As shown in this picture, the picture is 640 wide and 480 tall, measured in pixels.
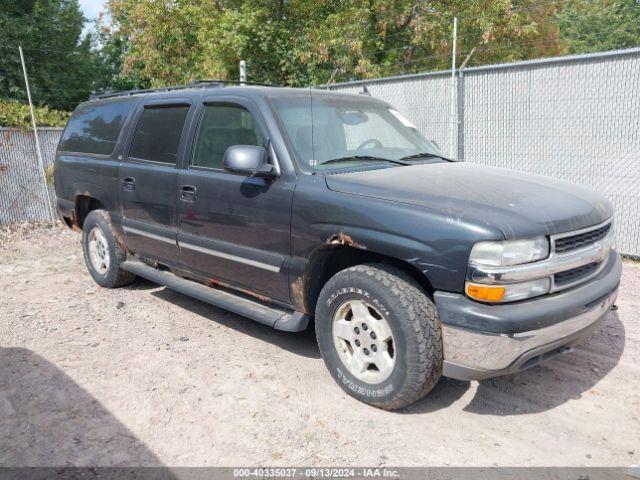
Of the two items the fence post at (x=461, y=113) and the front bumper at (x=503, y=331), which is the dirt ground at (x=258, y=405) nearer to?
the front bumper at (x=503, y=331)

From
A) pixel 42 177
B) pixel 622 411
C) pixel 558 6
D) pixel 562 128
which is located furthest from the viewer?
pixel 558 6

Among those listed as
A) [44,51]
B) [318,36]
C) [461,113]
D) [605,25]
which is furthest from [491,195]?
[605,25]

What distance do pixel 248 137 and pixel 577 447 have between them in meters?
2.88

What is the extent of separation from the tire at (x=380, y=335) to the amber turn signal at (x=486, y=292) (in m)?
0.28

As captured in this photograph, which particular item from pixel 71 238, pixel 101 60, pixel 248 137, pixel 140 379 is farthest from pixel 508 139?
pixel 101 60

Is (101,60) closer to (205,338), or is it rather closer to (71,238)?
(71,238)

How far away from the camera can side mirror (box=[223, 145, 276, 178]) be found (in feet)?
11.8

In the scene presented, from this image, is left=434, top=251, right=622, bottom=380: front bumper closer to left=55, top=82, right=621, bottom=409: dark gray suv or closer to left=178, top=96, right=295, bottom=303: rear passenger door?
left=55, top=82, right=621, bottom=409: dark gray suv

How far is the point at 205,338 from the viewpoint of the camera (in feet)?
15.0

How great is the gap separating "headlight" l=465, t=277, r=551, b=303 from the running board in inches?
51.7

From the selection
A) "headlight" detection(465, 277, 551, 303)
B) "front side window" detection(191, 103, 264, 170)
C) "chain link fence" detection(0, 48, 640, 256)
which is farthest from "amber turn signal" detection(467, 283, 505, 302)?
"chain link fence" detection(0, 48, 640, 256)

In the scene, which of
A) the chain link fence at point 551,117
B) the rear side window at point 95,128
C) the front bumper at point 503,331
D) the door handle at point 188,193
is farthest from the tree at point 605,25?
the front bumper at point 503,331

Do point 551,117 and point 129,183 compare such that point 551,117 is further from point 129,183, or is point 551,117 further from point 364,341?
point 129,183

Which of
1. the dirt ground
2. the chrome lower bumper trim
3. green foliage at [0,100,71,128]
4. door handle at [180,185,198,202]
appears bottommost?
the dirt ground
